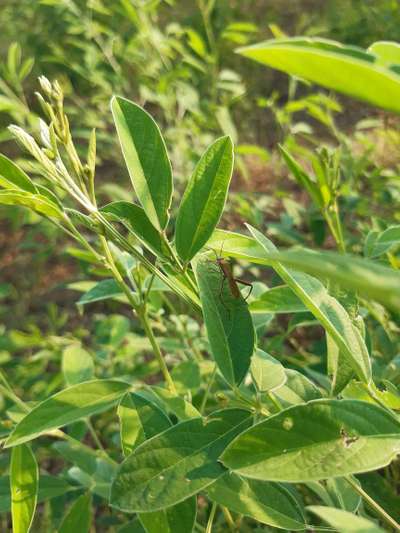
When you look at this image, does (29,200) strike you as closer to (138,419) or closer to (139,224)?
(139,224)

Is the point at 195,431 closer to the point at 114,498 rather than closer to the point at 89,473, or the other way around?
the point at 114,498

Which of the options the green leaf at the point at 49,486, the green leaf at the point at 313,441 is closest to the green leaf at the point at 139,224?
the green leaf at the point at 313,441

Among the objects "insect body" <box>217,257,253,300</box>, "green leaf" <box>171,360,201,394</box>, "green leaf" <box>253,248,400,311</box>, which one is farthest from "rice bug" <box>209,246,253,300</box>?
"green leaf" <box>171,360,201,394</box>

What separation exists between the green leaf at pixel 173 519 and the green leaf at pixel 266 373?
15 centimetres

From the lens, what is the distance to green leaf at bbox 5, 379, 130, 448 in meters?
0.68

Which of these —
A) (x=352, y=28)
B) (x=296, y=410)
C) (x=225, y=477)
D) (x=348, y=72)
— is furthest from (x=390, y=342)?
(x=352, y=28)

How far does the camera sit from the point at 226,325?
2.14ft

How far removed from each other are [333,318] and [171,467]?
8.3 inches

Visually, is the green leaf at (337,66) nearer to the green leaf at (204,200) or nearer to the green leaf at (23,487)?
the green leaf at (204,200)

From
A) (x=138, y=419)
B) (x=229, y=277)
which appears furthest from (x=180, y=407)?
(x=229, y=277)

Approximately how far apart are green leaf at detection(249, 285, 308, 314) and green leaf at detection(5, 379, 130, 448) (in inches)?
8.7

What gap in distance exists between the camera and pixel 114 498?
1.82 feet

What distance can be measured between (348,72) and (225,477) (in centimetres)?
49

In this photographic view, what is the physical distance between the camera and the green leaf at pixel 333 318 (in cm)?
53
